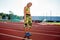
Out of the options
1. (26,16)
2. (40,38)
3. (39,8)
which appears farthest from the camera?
(39,8)

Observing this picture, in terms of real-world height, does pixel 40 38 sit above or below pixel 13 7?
below

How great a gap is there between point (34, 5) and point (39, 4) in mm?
188

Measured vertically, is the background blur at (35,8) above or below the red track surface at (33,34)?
above

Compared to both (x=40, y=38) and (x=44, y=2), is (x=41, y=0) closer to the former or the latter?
(x=44, y=2)

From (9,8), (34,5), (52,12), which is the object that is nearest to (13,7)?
(9,8)

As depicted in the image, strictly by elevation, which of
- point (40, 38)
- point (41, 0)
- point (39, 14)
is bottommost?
point (40, 38)

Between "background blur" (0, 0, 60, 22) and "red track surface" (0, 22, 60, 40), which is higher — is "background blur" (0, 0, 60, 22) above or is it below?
above

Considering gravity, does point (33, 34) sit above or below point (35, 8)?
below

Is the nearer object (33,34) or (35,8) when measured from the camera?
(33,34)

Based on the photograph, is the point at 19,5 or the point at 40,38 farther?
the point at 19,5

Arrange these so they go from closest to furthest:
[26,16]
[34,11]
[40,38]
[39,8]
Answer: [26,16] → [40,38] → [34,11] → [39,8]

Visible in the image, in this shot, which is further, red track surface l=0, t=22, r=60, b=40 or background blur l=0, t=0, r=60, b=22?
background blur l=0, t=0, r=60, b=22

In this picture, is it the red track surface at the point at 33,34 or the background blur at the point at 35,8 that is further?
the background blur at the point at 35,8

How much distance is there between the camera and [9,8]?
13.6ft
